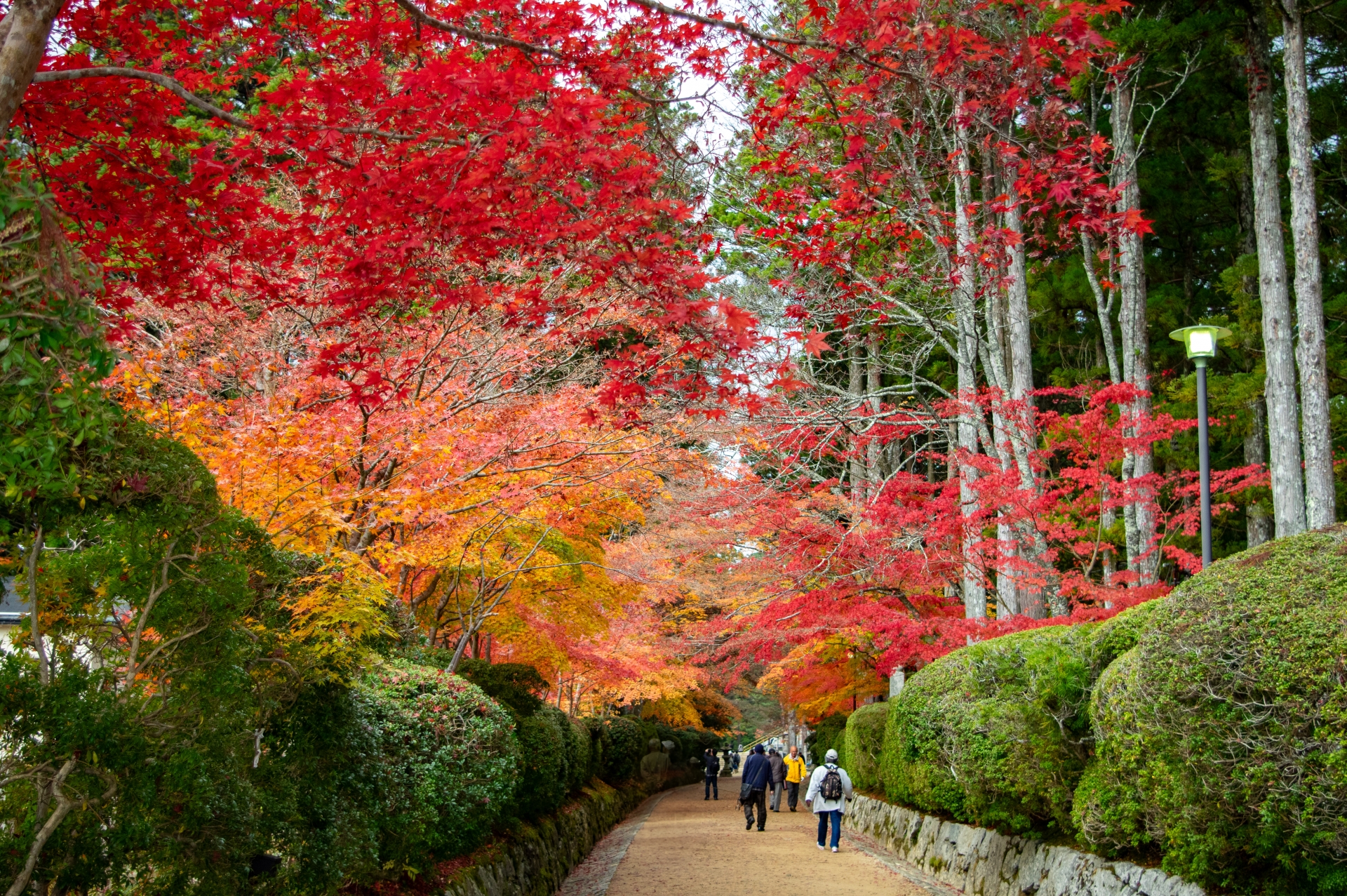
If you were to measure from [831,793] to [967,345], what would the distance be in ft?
21.1

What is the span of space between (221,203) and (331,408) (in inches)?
203

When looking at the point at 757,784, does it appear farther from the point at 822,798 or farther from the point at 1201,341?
the point at 1201,341

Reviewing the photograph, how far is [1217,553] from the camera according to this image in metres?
17.0

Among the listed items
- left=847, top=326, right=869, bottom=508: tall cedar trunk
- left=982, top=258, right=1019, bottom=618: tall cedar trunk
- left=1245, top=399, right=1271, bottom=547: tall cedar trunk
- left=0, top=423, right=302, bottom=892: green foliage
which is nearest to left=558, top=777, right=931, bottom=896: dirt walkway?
left=982, top=258, right=1019, bottom=618: tall cedar trunk

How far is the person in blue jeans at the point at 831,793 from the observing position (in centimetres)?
1309

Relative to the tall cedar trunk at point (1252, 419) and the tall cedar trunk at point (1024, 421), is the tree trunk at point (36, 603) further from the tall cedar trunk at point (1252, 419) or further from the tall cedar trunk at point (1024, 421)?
the tall cedar trunk at point (1252, 419)

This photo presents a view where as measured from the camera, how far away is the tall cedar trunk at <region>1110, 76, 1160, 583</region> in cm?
1286

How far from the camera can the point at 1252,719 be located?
4.79 meters

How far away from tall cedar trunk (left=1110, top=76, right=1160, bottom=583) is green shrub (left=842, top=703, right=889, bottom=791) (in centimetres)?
467

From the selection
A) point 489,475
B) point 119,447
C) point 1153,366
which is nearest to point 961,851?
point 489,475

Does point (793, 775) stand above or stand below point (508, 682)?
below

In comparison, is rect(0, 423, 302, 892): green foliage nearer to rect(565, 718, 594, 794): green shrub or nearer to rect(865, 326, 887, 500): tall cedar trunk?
rect(865, 326, 887, 500): tall cedar trunk

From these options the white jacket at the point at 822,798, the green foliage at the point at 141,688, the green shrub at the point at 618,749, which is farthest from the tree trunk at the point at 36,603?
the green shrub at the point at 618,749

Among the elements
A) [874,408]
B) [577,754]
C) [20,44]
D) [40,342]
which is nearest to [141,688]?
[40,342]
